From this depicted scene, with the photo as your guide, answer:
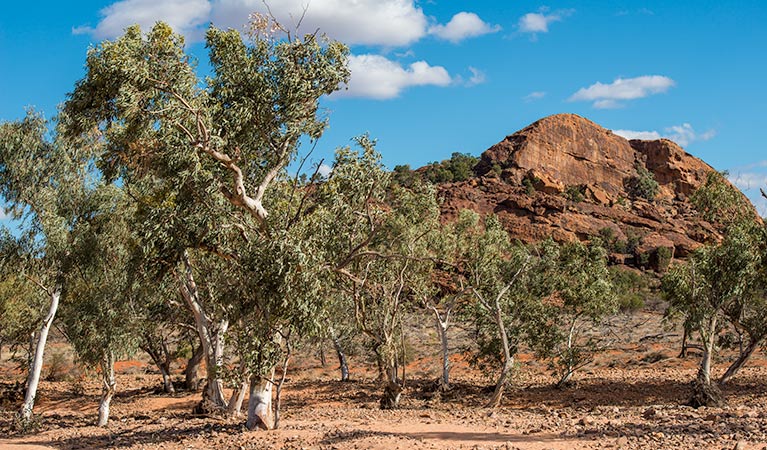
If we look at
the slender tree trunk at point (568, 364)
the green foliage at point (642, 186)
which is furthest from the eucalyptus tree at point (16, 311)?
the green foliage at point (642, 186)

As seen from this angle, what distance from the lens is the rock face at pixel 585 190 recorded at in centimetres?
7675

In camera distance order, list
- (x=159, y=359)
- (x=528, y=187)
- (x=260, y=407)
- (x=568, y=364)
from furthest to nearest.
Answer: (x=528, y=187) → (x=159, y=359) → (x=568, y=364) → (x=260, y=407)

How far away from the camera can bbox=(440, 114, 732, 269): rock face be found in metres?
76.8

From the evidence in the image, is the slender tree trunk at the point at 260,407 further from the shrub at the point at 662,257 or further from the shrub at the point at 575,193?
the shrub at the point at 575,193

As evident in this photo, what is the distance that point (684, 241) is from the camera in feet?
257

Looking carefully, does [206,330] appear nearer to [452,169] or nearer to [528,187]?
[528,187]

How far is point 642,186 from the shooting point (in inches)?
4129

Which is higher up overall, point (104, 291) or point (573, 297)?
point (573, 297)

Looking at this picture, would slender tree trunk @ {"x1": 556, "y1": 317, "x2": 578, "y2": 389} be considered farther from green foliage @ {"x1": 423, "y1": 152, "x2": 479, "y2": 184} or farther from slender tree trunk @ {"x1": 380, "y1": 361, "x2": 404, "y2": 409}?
green foliage @ {"x1": 423, "y1": 152, "x2": 479, "y2": 184}

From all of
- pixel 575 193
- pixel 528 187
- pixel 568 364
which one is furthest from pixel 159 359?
pixel 575 193

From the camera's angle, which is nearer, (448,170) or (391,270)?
(391,270)

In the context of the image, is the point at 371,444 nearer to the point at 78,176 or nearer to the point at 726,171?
the point at 78,176

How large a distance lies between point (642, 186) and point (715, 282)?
91.2 meters

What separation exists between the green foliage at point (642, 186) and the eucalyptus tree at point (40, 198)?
9688 centimetres
